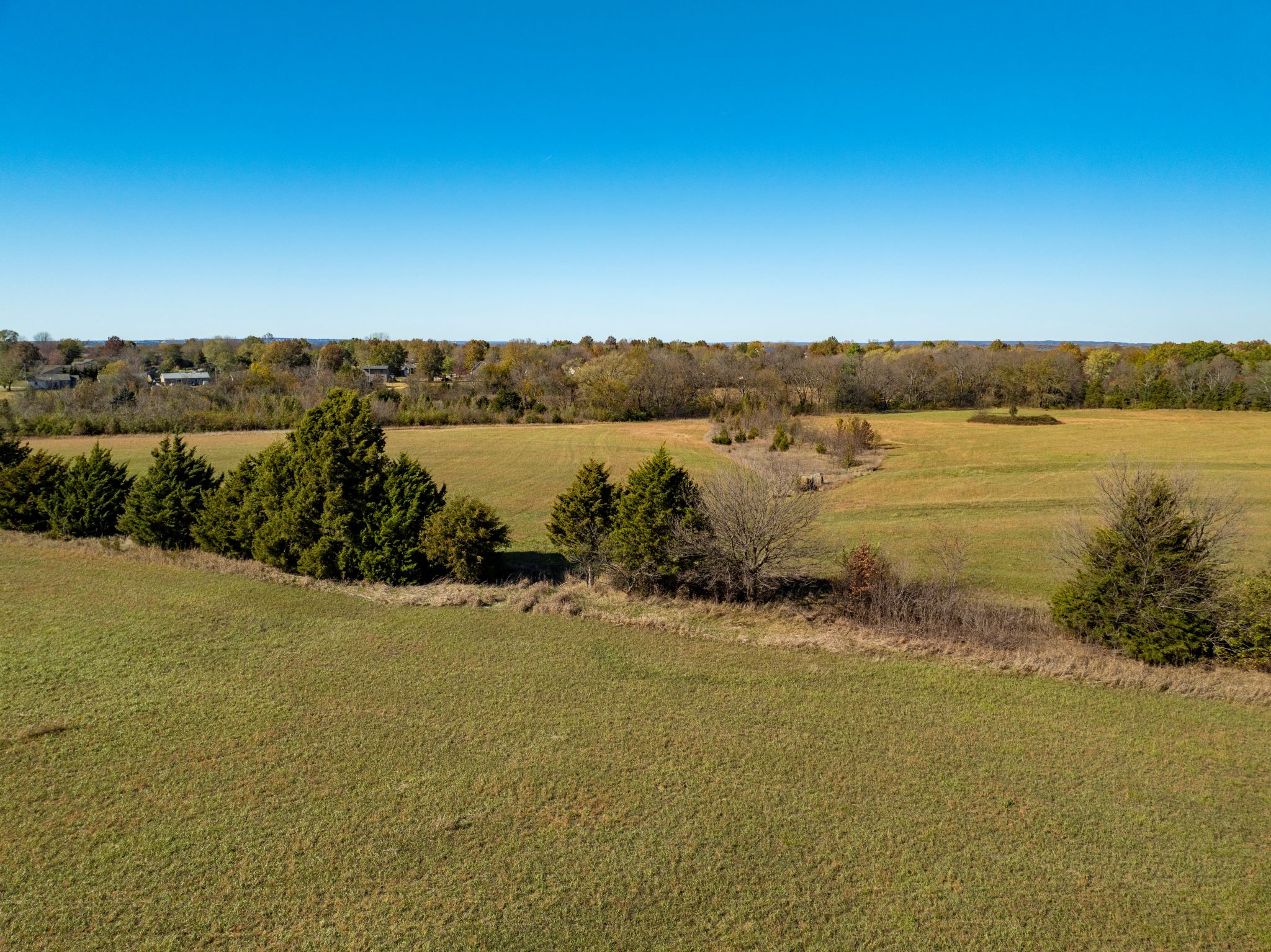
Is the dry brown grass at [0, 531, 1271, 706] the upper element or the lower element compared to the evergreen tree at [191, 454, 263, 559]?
lower

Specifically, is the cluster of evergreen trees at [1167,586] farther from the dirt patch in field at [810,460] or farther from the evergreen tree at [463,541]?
the dirt patch in field at [810,460]

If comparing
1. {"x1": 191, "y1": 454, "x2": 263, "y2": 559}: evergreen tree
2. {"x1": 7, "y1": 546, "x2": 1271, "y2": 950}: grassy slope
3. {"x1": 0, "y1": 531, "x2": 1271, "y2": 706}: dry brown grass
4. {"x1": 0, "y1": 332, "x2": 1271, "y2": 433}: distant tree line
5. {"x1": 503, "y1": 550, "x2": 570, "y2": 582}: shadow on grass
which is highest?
{"x1": 0, "y1": 332, "x2": 1271, "y2": 433}: distant tree line

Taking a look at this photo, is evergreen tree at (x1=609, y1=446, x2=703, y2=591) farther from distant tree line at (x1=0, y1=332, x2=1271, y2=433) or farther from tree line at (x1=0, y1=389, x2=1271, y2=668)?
distant tree line at (x1=0, y1=332, x2=1271, y2=433)

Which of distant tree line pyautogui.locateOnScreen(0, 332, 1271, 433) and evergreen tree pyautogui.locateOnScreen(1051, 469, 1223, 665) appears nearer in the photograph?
evergreen tree pyautogui.locateOnScreen(1051, 469, 1223, 665)

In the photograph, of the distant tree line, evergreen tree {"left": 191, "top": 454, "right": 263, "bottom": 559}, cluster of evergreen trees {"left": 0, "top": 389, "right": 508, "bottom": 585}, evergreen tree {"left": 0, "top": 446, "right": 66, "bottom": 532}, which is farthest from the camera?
the distant tree line

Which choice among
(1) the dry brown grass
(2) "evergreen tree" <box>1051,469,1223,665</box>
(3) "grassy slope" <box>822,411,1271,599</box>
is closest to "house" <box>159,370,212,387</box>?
(1) the dry brown grass

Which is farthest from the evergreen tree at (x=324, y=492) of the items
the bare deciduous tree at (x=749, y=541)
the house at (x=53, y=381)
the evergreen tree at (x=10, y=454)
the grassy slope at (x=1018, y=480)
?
the house at (x=53, y=381)

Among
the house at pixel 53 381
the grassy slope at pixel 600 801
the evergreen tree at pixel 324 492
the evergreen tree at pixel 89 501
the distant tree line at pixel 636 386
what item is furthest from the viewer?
the house at pixel 53 381
